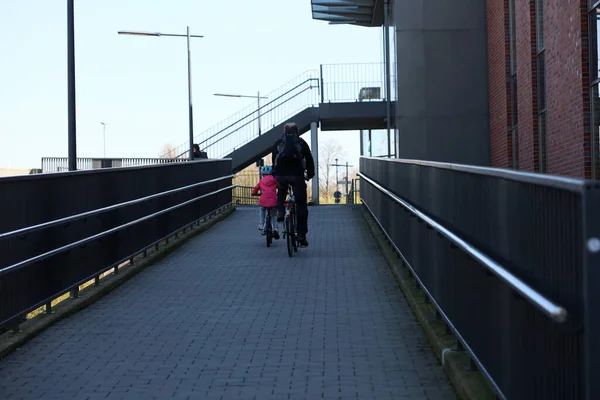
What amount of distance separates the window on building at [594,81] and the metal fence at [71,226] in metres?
6.30

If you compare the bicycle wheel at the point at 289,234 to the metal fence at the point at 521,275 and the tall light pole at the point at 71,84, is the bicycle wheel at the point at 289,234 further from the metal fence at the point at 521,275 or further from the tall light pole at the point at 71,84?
the metal fence at the point at 521,275

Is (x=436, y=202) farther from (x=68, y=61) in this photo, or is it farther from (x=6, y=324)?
(x=68, y=61)

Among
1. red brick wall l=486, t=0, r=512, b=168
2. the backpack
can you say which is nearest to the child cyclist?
the backpack

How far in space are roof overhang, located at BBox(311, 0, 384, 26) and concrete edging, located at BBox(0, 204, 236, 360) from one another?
20723 mm

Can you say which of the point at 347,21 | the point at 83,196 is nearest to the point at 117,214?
the point at 83,196

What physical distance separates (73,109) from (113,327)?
5802 mm

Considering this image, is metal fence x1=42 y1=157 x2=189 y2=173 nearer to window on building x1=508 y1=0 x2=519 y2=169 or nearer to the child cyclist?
window on building x1=508 y1=0 x2=519 y2=169

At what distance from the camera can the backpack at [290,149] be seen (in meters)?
14.8

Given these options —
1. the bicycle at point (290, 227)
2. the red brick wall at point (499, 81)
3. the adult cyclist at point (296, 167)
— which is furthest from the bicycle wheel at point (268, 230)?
the red brick wall at point (499, 81)

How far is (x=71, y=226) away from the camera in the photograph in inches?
392

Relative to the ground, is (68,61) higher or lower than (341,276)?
higher

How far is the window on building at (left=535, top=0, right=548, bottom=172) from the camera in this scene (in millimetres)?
18094

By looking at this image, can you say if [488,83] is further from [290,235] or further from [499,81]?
[290,235]

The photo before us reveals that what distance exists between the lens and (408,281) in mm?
10594
